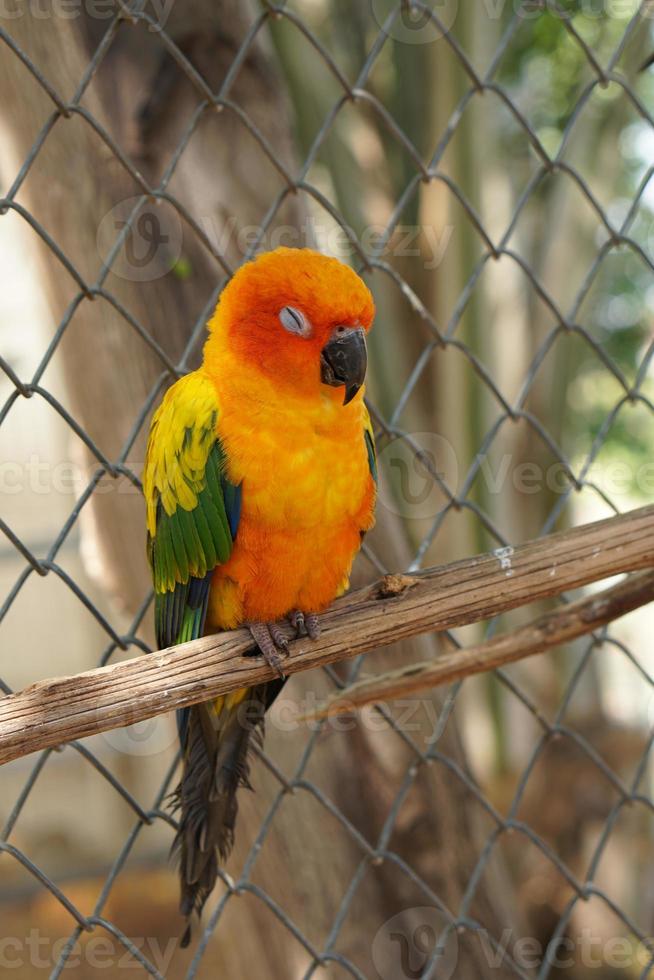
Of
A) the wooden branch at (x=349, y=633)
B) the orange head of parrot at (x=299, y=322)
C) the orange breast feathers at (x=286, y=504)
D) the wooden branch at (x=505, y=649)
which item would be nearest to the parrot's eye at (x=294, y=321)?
the orange head of parrot at (x=299, y=322)

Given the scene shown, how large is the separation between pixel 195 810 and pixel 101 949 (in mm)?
2771

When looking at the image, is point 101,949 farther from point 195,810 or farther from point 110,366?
point 110,366

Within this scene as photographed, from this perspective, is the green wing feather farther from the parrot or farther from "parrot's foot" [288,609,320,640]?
"parrot's foot" [288,609,320,640]

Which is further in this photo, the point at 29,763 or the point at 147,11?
the point at 29,763

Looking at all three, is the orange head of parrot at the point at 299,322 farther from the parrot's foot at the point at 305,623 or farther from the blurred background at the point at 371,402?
the parrot's foot at the point at 305,623

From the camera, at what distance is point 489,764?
3.30m

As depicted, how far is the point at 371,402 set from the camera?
182cm

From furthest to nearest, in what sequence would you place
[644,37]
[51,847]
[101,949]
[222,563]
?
[51,847] < [101,949] < [644,37] < [222,563]

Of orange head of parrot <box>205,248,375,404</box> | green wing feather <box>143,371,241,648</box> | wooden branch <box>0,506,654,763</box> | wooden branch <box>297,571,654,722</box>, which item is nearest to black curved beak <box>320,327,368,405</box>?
orange head of parrot <box>205,248,375,404</box>

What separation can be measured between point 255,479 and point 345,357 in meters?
0.23

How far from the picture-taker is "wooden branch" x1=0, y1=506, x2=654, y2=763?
3.42 ft

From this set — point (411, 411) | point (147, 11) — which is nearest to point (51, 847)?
point (411, 411)

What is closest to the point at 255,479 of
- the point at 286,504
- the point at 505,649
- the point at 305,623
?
the point at 286,504

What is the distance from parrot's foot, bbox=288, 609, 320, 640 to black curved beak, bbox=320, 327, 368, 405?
0.36 metres
